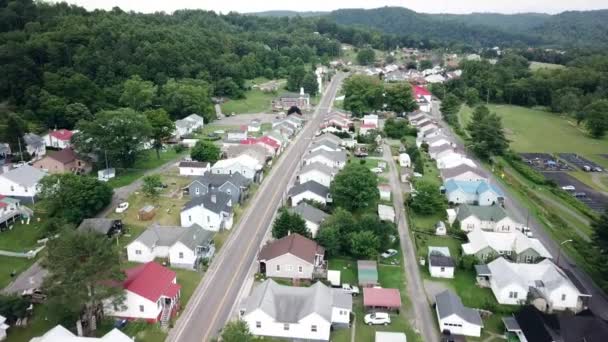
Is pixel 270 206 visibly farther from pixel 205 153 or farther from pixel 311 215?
pixel 205 153

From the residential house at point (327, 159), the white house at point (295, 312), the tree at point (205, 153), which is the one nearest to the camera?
the white house at point (295, 312)

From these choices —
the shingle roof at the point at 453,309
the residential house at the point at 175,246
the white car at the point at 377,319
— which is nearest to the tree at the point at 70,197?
the residential house at the point at 175,246

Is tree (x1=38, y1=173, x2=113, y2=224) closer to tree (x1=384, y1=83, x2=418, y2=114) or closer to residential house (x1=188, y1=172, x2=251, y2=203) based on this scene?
residential house (x1=188, y1=172, x2=251, y2=203)

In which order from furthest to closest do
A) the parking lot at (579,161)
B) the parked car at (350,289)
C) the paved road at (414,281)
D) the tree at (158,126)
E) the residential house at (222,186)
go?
1. the parking lot at (579,161)
2. the tree at (158,126)
3. the residential house at (222,186)
4. the parked car at (350,289)
5. the paved road at (414,281)

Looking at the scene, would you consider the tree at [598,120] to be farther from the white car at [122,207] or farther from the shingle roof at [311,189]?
the white car at [122,207]

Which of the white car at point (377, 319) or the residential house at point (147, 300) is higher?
the residential house at point (147, 300)
